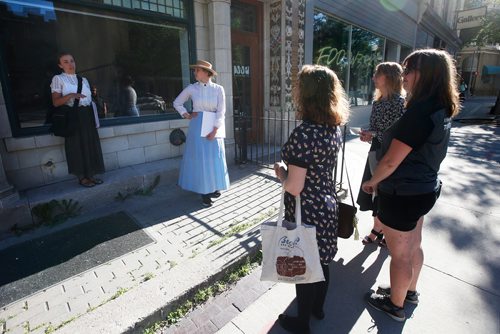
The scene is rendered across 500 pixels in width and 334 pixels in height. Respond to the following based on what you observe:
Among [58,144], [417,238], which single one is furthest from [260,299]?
[58,144]

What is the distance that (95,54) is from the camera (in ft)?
15.6

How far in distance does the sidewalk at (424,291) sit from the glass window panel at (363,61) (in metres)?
7.56

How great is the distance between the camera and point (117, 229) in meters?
3.58

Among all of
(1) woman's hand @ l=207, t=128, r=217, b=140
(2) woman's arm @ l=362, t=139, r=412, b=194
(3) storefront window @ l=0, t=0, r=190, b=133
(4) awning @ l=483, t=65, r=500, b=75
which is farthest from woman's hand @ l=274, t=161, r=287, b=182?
(4) awning @ l=483, t=65, r=500, b=75

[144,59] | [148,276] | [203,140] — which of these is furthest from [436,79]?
[144,59]

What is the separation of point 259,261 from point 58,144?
10.4 ft

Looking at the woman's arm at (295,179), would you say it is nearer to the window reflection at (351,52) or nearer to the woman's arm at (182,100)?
the woman's arm at (182,100)

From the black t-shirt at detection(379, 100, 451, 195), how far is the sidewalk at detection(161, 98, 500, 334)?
3.56ft

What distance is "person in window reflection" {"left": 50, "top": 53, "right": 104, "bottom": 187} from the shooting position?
12.2ft

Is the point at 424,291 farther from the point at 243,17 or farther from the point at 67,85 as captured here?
the point at 243,17

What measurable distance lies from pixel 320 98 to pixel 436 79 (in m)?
0.70

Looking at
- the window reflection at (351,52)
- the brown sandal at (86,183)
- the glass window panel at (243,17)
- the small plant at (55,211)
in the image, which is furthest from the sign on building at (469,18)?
the small plant at (55,211)

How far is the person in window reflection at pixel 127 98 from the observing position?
16.4 feet

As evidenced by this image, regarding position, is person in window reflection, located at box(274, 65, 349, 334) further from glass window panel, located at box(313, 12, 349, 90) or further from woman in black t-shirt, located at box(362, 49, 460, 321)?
glass window panel, located at box(313, 12, 349, 90)
